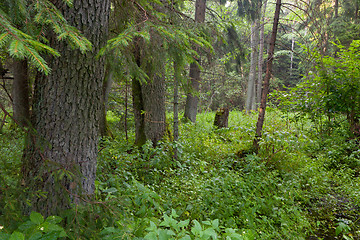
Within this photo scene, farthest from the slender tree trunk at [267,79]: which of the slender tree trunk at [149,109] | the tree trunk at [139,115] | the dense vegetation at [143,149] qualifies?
the tree trunk at [139,115]

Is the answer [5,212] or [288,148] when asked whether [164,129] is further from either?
[5,212]

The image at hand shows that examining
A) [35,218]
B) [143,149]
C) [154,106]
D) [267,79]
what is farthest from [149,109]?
[35,218]

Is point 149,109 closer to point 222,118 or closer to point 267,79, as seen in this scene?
point 267,79

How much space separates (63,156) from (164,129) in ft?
11.6

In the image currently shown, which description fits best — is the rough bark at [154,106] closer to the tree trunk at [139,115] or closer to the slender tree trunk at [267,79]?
the tree trunk at [139,115]

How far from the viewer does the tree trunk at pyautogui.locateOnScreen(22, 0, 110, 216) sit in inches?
89.3

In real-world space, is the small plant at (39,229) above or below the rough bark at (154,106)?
below

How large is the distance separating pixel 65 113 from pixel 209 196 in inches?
98.2

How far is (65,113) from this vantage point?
2.34m

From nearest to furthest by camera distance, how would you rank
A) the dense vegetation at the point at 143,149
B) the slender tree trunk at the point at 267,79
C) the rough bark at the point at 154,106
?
the dense vegetation at the point at 143,149 → the slender tree trunk at the point at 267,79 → the rough bark at the point at 154,106

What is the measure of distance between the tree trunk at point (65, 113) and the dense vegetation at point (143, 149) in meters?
0.01

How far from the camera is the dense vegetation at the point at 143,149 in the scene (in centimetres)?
200

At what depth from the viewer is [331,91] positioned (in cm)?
679

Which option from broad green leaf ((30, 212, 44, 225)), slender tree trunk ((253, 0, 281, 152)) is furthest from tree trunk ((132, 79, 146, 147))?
broad green leaf ((30, 212, 44, 225))
